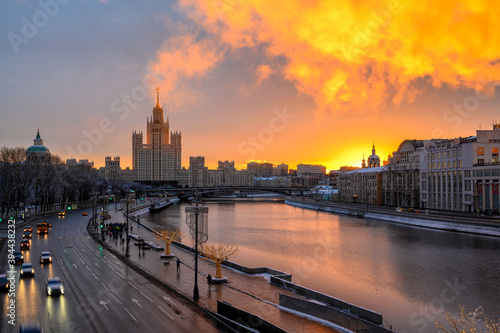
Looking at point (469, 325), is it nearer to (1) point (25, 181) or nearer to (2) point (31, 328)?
(2) point (31, 328)

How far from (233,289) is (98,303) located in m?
7.37

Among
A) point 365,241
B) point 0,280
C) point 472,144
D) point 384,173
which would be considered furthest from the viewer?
point 384,173

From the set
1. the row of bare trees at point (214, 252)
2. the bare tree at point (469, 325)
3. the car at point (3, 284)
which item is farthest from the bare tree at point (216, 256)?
the bare tree at point (469, 325)

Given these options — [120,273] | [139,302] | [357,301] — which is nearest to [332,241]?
[357,301]

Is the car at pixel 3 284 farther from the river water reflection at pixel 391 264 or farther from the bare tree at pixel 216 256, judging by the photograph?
the river water reflection at pixel 391 264

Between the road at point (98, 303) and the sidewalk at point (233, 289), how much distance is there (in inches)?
48.6

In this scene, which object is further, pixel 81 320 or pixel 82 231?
pixel 82 231

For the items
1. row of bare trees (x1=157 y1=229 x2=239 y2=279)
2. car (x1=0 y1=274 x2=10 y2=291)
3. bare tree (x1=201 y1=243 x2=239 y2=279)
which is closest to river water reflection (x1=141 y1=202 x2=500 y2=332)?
row of bare trees (x1=157 y1=229 x2=239 y2=279)

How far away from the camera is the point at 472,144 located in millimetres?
64625

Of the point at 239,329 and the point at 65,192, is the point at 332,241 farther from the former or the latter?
the point at 65,192

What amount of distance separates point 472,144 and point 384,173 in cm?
3466

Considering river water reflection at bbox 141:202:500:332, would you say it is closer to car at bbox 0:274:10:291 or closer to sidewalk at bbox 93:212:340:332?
sidewalk at bbox 93:212:340:332

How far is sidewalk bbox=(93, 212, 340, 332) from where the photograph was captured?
17.4 metres

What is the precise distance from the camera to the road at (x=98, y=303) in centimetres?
1680
